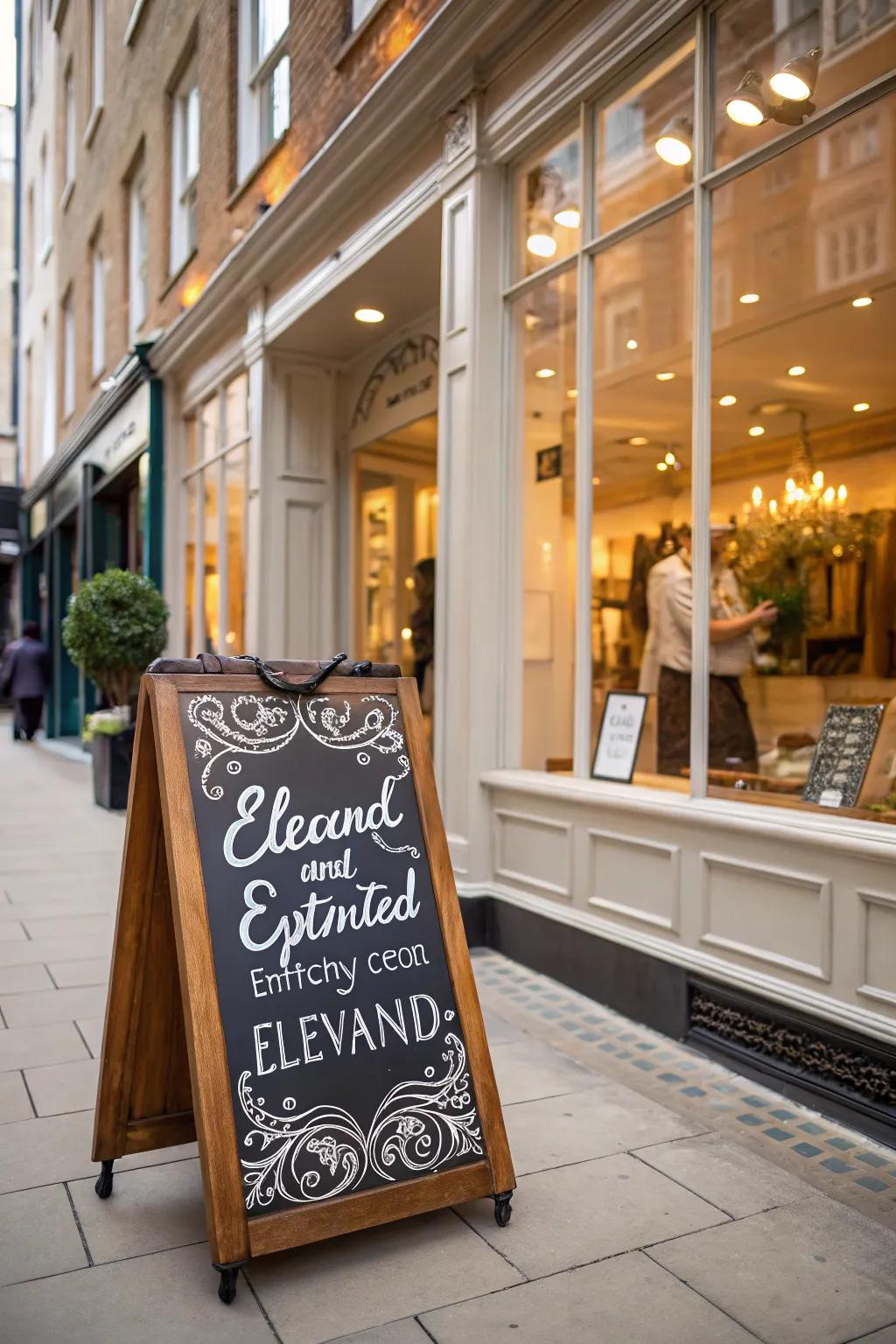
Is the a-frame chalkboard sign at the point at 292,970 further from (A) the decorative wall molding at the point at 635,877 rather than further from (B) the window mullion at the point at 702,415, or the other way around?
(B) the window mullion at the point at 702,415

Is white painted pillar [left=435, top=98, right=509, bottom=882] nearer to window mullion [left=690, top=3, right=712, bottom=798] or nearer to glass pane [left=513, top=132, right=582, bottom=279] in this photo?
glass pane [left=513, top=132, right=582, bottom=279]

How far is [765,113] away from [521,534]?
2.14 metres

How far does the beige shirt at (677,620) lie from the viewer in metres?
5.44

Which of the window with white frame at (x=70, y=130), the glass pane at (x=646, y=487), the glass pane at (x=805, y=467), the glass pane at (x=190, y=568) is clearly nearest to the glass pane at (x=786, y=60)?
the glass pane at (x=805, y=467)

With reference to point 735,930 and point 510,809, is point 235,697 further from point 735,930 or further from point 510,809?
point 510,809

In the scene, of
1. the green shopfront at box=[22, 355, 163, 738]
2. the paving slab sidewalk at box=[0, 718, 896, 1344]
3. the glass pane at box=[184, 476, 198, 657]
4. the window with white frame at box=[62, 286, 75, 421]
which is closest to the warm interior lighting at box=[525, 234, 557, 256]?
the paving slab sidewalk at box=[0, 718, 896, 1344]

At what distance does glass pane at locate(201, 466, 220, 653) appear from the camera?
10195 millimetres

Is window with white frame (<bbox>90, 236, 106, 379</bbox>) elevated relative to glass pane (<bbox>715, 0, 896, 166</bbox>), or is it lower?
elevated

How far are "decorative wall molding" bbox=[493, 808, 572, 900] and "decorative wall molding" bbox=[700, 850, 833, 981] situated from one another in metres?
0.88

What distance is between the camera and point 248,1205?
2.35 meters

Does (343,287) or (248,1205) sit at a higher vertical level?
(343,287)

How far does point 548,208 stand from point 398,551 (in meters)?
4.09

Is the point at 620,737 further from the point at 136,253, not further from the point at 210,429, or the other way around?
the point at 136,253

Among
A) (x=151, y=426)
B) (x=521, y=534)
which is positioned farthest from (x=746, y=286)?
(x=151, y=426)
